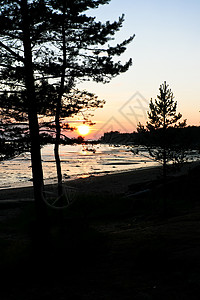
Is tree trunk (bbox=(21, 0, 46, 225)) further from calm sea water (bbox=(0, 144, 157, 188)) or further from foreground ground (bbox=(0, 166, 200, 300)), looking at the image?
calm sea water (bbox=(0, 144, 157, 188))

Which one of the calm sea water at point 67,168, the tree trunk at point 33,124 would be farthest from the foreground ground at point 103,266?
the calm sea water at point 67,168

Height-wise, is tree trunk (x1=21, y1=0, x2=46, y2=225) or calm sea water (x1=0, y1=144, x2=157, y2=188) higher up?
tree trunk (x1=21, y1=0, x2=46, y2=225)

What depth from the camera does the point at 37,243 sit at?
796 cm

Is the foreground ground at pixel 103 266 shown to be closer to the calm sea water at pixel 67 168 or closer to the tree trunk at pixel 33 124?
the tree trunk at pixel 33 124

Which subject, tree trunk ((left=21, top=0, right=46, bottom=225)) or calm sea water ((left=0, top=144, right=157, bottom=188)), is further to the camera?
calm sea water ((left=0, top=144, right=157, bottom=188))

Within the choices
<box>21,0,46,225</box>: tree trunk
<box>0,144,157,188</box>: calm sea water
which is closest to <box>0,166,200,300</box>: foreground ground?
<box>21,0,46,225</box>: tree trunk

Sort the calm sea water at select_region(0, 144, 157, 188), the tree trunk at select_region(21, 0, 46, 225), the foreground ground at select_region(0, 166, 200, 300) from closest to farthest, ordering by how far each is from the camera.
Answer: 1. the foreground ground at select_region(0, 166, 200, 300)
2. the tree trunk at select_region(21, 0, 46, 225)
3. the calm sea water at select_region(0, 144, 157, 188)

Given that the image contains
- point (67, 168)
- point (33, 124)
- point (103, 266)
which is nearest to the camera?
point (103, 266)

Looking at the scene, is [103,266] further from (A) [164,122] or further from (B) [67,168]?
(B) [67,168]

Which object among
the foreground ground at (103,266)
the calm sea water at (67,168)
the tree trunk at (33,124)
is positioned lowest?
the calm sea water at (67,168)

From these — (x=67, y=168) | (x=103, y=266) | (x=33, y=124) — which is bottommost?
(x=67, y=168)

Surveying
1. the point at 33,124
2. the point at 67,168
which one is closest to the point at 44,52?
the point at 33,124

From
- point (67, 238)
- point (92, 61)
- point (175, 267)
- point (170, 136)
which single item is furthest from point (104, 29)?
point (175, 267)

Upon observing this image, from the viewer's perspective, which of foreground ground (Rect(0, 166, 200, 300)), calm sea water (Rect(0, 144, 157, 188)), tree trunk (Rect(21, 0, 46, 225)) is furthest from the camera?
calm sea water (Rect(0, 144, 157, 188))
